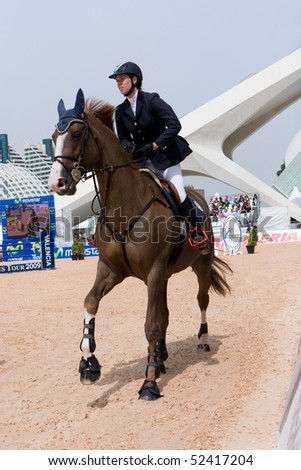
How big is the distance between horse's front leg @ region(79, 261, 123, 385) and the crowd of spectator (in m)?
25.1

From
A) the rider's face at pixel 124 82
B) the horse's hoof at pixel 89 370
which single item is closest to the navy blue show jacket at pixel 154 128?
the rider's face at pixel 124 82

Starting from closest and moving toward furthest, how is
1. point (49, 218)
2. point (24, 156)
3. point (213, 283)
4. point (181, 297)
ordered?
1. point (213, 283)
2. point (181, 297)
3. point (49, 218)
4. point (24, 156)

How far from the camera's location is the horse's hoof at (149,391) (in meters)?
5.12

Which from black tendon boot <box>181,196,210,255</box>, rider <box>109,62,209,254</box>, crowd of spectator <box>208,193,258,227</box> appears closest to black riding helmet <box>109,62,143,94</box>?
rider <box>109,62,209,254</box>

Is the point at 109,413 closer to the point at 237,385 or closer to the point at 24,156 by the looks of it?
the point at 237,385

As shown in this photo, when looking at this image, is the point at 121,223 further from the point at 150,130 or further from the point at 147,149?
the point at 150,130

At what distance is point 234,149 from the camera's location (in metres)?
51.8

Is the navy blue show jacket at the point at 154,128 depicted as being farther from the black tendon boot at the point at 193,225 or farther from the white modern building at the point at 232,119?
the white modern building at the point at 232,119

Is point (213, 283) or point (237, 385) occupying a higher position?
point (213, 283)

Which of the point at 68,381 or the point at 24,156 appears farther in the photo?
the point at 24,156

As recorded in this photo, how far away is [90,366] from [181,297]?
5.94m

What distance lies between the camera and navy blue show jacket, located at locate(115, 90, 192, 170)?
5.54 meters

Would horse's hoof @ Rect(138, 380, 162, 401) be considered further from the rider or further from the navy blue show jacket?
the navy blue show jacket

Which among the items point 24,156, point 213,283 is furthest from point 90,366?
point 24,156
